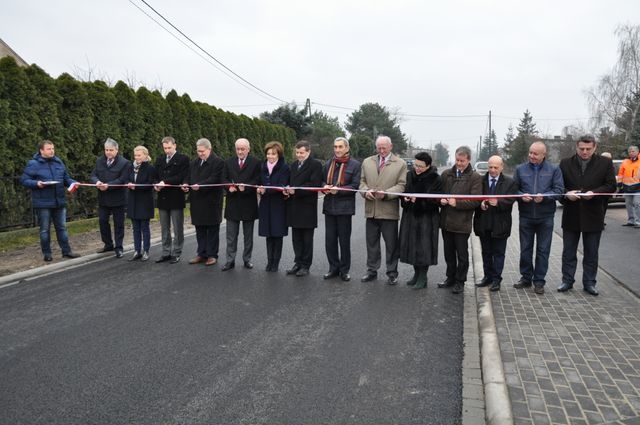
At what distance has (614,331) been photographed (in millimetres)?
4758

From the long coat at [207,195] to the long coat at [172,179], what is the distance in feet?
1.21

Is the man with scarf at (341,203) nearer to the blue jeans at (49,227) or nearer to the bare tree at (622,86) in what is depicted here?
the blue jeans at (49,227)

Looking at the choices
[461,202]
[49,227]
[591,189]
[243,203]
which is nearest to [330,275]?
[243,203]

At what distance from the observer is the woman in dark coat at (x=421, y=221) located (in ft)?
21.2

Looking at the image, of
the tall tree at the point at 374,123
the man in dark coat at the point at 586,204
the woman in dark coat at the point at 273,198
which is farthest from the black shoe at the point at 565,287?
the tall tree at the point at 374,123

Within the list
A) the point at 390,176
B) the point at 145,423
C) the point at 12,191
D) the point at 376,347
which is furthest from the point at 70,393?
the point at 12,191

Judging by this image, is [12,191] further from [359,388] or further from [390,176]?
[359,388]

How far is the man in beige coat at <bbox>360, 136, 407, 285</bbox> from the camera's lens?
6.75m

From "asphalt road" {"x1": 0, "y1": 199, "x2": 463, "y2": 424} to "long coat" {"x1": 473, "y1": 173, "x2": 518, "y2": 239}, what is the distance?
110 cm

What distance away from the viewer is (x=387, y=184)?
6812 mm

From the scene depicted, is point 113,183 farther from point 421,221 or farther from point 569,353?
point 569,353

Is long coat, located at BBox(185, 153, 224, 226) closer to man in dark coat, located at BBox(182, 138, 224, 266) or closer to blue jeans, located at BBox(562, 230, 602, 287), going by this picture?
man in dark coat, located at BBox(182, 138, 224, 266)

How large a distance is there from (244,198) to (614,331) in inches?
207

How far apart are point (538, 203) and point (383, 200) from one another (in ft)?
6.73
